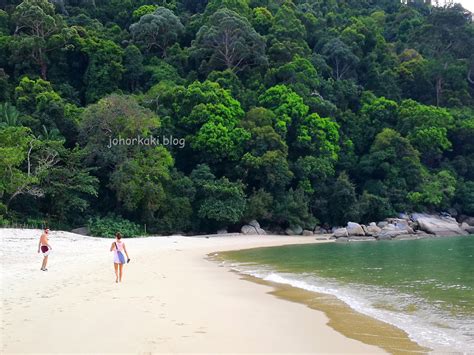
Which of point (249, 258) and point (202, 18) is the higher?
point (202, 18)

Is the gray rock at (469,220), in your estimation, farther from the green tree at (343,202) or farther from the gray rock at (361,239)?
the gray rock at (361,239)

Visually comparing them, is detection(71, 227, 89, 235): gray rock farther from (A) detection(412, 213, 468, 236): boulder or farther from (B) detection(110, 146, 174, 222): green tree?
(A) detection(412, 213, 468, 236): boulder

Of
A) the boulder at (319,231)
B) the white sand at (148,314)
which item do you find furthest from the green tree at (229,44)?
the white sand at (148,314)

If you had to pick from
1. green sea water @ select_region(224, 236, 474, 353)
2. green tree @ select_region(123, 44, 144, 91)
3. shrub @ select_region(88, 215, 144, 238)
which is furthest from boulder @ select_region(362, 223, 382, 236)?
green tree @ select_region(123, 44, 144, 91)

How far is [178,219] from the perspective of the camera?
1378 inches

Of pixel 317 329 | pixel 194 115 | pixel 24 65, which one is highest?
pixel 24 65

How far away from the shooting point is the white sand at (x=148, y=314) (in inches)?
262

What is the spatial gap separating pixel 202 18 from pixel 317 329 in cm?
5063

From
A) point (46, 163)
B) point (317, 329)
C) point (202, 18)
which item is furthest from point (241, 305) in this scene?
point (202, 18)

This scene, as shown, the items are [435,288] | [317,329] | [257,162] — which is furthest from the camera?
[257,162]

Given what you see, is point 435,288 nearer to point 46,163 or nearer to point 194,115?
point 46,163

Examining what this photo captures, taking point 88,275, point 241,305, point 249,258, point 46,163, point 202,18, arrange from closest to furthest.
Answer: point 241,305 < point 88,275 < point 249,258 < point 46,163 < point 202,18

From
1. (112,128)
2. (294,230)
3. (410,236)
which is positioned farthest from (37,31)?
(410,236)

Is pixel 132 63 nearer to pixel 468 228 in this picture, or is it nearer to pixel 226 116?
pixel 226 116
